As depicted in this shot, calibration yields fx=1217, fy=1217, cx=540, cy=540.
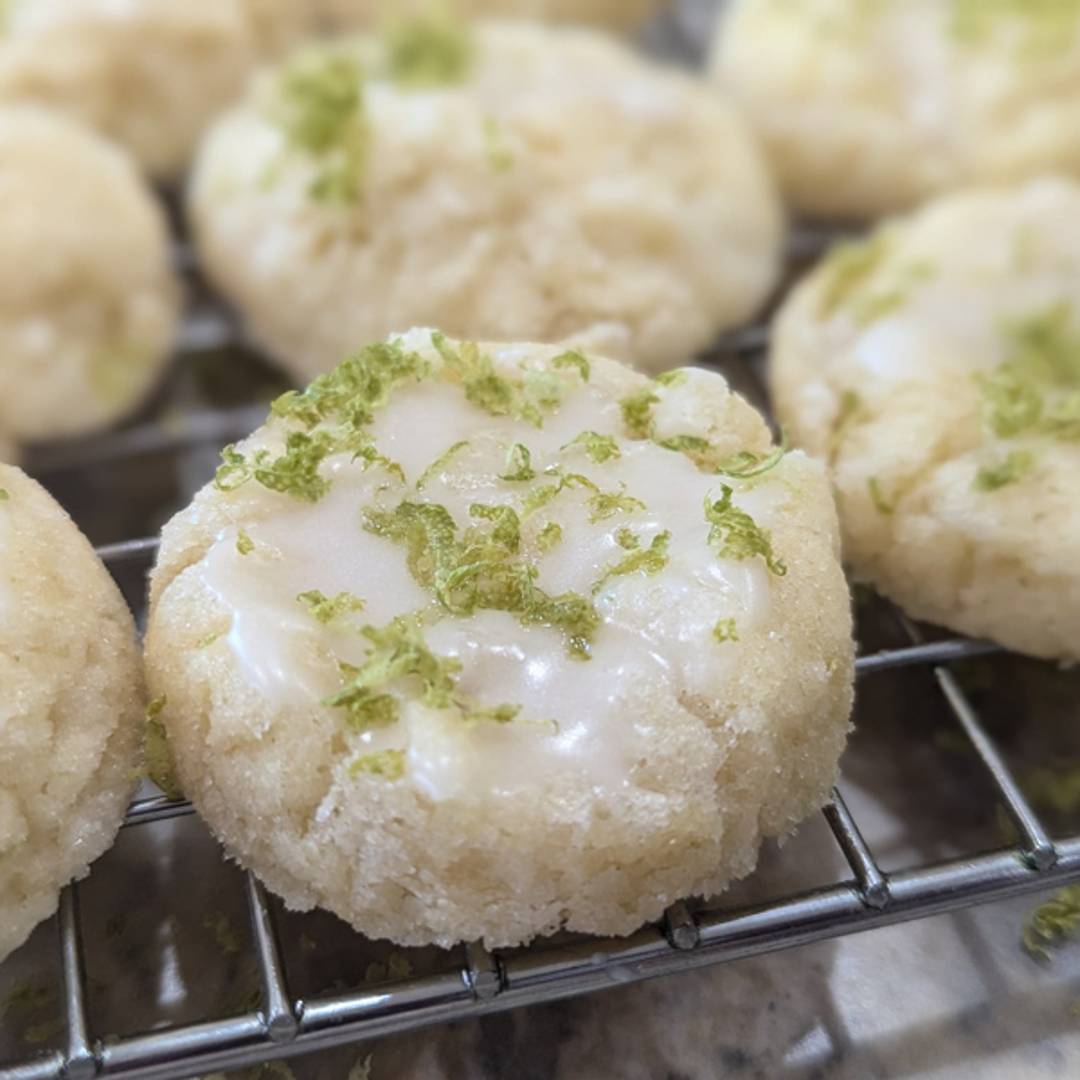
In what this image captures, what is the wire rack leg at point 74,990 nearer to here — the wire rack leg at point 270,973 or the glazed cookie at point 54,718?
the glazed cookie at point 54,718

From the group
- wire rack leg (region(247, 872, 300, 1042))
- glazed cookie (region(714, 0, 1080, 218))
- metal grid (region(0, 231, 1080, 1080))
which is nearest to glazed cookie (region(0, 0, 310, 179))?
glazed cookie (region(714, 0, 1080, 218))

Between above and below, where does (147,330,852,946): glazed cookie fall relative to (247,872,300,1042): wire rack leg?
above

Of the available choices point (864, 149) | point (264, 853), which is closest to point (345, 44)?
point (864, 149)

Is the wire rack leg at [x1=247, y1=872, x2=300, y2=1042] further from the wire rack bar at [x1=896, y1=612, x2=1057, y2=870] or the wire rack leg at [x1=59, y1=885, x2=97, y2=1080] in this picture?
the wire rack bar at [x1=896, y1=612, x2=1057, y2=870]

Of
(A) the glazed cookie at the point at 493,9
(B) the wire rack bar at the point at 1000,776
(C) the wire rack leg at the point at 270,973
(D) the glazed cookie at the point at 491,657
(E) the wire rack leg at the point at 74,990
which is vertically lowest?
(E) the wire rack leg at the point at 74,990

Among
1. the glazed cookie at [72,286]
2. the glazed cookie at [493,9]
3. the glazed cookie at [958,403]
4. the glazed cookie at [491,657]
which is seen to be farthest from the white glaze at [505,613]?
the glazed cookie at [493,9]
